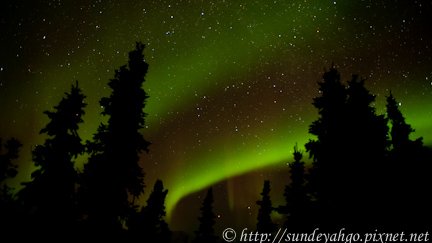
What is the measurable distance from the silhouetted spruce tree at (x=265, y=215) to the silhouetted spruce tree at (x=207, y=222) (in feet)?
17.9

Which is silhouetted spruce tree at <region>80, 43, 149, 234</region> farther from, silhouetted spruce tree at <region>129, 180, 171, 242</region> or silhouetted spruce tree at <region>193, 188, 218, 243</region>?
silhouetted spruce tree at <region>193, 188, 218, 243</region>

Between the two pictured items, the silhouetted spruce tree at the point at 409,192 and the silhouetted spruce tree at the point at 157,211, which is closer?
the silhouetted spruce tree at the point at 409,192

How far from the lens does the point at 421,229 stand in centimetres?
1387

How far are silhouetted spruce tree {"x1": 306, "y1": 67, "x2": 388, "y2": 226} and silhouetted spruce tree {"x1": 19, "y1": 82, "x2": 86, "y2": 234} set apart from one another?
40.3 ft

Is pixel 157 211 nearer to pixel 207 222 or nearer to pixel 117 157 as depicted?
pixel 207 222

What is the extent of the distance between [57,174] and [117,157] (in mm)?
3310

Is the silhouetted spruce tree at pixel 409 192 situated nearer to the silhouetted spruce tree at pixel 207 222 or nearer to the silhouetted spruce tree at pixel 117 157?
the silhouetted spruce tree at pixel 117 157

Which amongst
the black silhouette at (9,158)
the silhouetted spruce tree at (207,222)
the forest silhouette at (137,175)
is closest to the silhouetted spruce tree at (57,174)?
the forest silhouette at (137,175)

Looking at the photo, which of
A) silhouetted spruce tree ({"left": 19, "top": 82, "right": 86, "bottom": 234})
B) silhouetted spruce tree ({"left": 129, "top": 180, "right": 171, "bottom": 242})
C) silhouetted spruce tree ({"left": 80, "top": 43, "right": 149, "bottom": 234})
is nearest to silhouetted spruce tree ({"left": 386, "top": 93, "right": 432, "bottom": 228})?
silhouetted spruce tree ({"left": 80, "top": 43, "right": 149, "bottom": 234})

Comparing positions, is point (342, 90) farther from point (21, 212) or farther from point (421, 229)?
point (21, 212)

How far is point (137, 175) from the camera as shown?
49.9 feet

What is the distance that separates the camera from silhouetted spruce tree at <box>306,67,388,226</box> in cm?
1406

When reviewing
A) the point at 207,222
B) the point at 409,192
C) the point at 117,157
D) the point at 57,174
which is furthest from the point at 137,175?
the point at 207,222

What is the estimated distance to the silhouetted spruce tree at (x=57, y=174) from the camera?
14.2m
